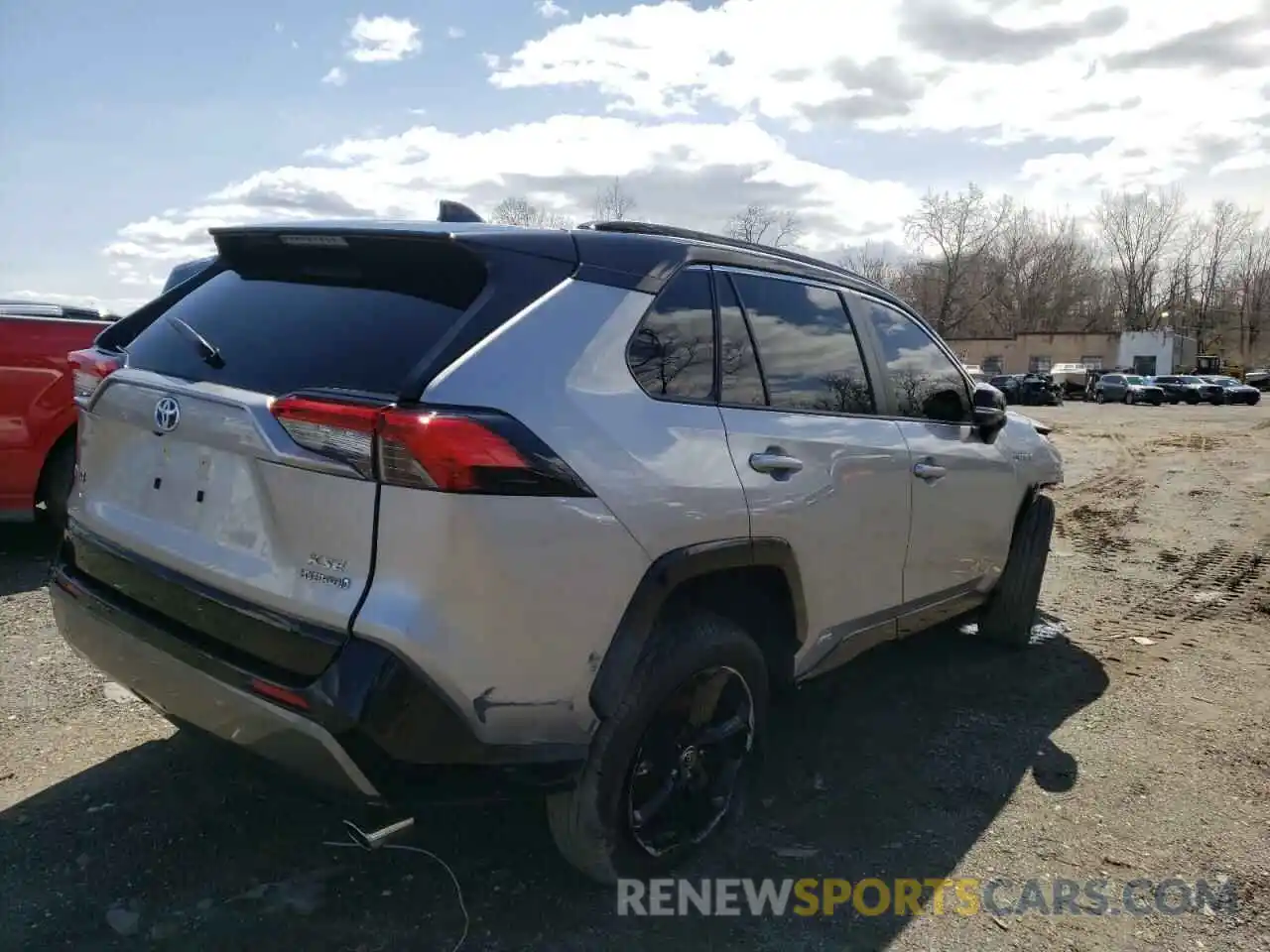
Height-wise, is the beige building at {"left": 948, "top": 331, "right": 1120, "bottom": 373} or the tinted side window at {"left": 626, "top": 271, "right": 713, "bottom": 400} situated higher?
the beige building at {"left": 948, "top": 331, "right": 1120, "bottom": 373}

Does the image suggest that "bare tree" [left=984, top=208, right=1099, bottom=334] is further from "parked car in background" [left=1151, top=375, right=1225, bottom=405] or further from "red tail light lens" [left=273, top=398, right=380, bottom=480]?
"red tail light lens" [left=273, top=398, right=380, bottom=480]

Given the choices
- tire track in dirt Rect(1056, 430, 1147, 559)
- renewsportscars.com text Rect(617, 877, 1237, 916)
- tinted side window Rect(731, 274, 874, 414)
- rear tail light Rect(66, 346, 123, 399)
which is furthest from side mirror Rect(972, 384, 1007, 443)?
tire track in dirt Rect(1056, 430, 1147, 559)

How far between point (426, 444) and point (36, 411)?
16.4 feet

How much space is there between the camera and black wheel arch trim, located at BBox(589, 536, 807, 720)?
235cm

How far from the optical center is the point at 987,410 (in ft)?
13.7

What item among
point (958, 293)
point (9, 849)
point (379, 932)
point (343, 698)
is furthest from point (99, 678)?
point (958, 293)

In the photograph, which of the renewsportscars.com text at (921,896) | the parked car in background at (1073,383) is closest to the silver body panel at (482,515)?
the renewsportscars.com text at (921,896)

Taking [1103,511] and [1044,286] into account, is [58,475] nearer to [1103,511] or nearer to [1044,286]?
[1103,511]

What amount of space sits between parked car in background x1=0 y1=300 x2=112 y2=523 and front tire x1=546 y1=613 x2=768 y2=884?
4.78 m

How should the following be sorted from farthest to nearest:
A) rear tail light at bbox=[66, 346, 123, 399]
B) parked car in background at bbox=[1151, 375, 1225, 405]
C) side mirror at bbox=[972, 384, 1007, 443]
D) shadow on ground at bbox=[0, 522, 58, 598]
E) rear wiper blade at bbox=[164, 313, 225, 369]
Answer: parked car in background at bbox=[1151, 375, 1225, 405], shadow on ground at bbox=[0, 522, 58, 598], side mirror at bbox=[972, 384, 1007, 443], rear tail light at bbox=[66, 346, 123, 399], rear wiper blade at bbox=[164, 313, 225, 369]

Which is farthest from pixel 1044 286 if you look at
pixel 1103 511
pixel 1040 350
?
pixel 1103 511

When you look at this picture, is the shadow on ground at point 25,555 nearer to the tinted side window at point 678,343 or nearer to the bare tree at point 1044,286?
the tinted side window at point 678,343

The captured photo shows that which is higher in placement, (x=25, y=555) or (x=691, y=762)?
(x=691, y=762)

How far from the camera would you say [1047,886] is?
2879 millimetres
